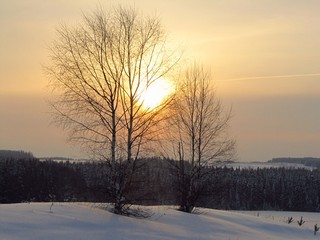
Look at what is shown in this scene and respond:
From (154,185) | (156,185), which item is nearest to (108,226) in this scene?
(154,185)

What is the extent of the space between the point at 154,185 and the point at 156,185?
0.98 metres

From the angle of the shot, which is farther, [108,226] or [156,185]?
[156,185]

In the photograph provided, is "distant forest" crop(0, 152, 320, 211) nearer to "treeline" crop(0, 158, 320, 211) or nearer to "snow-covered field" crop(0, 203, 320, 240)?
"treeline" crop(0, 158, 320, 211)

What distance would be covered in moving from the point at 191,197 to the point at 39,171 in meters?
51.4

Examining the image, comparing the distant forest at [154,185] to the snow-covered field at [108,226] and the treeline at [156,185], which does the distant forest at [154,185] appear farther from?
the snow-covered field at [108,226]

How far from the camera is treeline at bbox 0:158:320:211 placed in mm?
20391

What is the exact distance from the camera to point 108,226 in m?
16.1

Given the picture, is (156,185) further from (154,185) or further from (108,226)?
(108,226)

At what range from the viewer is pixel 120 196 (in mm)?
19375

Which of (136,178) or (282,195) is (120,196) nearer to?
(136,178)

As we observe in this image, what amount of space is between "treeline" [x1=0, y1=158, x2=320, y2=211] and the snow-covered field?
4.67ft

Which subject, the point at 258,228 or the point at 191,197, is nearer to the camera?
the point at 258,228

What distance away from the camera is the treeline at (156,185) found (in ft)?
66.9

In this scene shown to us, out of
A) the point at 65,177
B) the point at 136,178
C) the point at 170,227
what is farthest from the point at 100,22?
the point at 65,177
